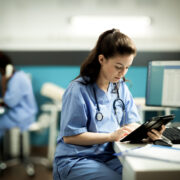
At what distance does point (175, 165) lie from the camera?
2.59 ft

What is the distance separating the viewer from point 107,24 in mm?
2828

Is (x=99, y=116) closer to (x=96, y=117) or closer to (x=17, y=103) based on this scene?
(x=96, y=117)

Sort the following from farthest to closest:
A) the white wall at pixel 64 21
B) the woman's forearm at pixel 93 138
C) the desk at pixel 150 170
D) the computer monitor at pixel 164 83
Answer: the white wall at pixel 64 21 → the computer monitor at pixel 164 83 → the woman's forearm at pixel 93 138 → the desk at pixel 150 170

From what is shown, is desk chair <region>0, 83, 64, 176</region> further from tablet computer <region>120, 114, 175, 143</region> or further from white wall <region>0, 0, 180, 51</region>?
tablet computer <region>120, 114, 175, 143</region>

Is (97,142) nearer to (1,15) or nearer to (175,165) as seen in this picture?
(175,165)

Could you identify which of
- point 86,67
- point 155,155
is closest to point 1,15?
point 86,67

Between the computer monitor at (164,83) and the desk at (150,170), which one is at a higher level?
the computer monitor at (164,83)

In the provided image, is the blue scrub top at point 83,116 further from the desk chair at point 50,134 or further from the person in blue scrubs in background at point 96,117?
the desk chair at point 50,134

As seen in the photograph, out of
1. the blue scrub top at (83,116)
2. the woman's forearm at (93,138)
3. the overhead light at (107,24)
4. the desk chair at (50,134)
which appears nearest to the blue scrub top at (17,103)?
the desk chair at (50,134)

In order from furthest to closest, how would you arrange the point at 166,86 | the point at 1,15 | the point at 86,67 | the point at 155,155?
the point at 1,15
the point at 166,86
the point at 86,67
the point at 155,155

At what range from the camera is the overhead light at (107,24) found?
2.78 metres

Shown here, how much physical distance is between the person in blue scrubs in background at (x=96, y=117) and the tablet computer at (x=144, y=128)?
0.12ft

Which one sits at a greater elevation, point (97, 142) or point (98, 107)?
point (98, 107)

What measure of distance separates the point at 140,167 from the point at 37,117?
2271 millimetres
